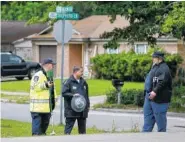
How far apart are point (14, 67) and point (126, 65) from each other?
7.20 m

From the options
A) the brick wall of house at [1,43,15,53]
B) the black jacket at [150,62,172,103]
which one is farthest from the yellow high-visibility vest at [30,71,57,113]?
the brick wall of house at [1,43,15,53]

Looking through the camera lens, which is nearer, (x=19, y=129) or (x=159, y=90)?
(x=159, y=90)

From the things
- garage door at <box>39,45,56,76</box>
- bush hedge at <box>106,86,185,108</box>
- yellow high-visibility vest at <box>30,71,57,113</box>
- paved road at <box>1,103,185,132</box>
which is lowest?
paved road at <box>1,103,185,132</box>

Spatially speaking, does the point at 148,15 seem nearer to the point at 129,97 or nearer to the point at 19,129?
the point at 129,97

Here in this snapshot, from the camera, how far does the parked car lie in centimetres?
4138

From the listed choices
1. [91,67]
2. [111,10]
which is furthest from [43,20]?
[91,67]

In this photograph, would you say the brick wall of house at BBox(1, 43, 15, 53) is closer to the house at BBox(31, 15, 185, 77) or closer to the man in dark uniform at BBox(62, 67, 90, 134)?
the house at BBox(31, 15, 185, 77)

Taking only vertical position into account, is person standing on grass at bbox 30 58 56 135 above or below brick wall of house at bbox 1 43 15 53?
below

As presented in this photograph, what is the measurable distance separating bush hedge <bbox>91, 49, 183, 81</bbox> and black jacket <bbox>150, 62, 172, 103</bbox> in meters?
24.0

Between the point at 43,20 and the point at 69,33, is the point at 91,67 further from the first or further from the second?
the point at 69,33

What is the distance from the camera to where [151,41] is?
2367cm

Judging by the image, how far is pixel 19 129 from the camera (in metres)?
15.8

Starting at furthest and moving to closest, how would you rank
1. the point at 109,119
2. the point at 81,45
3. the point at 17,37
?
the point at 17,37
the point at 81,45
the point at 109,119

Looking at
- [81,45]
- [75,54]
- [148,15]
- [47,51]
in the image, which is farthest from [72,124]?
[47,51]
